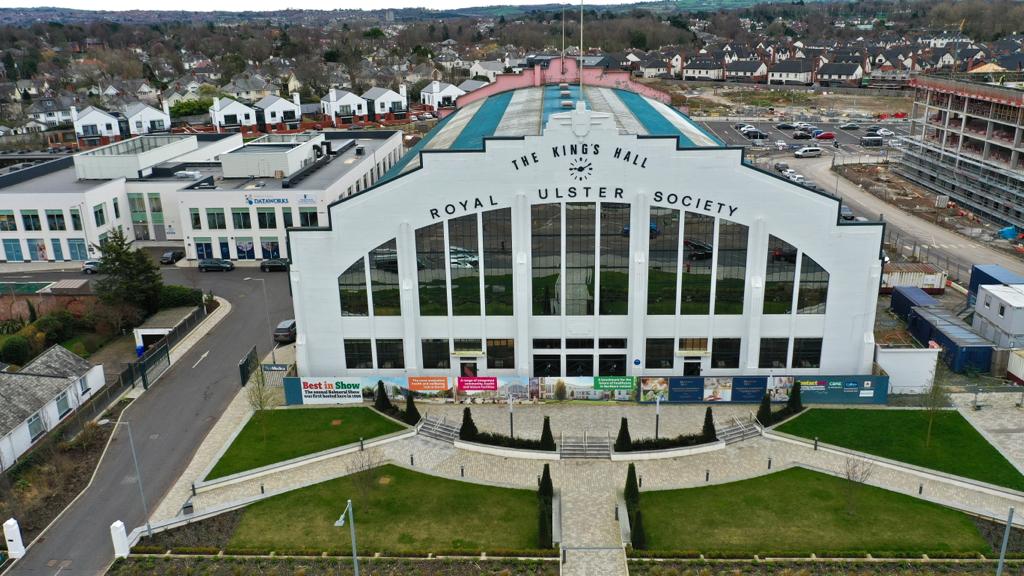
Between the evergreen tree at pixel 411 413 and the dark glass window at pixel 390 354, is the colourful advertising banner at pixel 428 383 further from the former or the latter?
the evergreen tree at pixel 411 413

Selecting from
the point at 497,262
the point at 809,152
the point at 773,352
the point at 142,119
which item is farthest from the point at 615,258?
the point at 142,119

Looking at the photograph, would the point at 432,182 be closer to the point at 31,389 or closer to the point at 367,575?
the point at 367,575

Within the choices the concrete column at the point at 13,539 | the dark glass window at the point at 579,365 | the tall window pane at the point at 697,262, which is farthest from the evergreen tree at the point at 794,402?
the concrete column at the point at 13,539

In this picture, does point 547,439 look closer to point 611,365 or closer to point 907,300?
point 611,365

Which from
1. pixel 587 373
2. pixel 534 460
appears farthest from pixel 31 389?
pixel 587 373

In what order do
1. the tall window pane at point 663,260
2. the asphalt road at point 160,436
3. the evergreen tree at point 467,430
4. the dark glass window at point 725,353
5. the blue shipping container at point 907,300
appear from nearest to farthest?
the asphalt road at point 160,436 → the evergreen tree at point 467,430 → the tall window pane at point 663,260 → the dark glass window at point 725,353 → the blue shipping container at point 907,300

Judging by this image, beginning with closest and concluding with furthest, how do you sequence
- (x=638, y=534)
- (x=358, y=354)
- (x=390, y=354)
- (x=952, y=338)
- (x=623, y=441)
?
(x=638, y=534), (x=623, y=441), (x=390, y=354), (x=358, y=354), (x=952, y=338)
